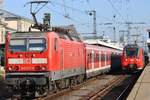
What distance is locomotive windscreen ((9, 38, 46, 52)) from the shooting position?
1986cm

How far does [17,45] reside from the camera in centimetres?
2002

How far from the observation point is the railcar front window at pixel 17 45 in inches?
786

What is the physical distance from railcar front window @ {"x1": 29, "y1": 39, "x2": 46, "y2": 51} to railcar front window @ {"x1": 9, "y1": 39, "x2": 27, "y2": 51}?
1.00ft

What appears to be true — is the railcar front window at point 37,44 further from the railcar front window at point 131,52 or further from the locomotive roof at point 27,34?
the railcar front window at point 131,52

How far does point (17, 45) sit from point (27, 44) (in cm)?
44

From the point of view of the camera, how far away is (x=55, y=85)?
22047 millimetres

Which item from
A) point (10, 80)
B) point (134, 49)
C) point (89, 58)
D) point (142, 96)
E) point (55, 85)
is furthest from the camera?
point (134, 49)

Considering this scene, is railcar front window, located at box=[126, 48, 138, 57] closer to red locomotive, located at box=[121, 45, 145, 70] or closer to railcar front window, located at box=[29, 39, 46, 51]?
red locomotive, located at box=[121, 45, 145, 70]

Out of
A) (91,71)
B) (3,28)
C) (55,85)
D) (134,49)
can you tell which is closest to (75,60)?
(55,85)

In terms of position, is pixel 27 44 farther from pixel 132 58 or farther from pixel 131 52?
pixel 131 52

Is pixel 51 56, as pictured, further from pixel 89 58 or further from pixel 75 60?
pixel 89 58

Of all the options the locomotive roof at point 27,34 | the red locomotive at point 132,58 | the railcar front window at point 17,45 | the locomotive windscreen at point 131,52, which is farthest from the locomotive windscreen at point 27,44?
the locomotive windscreen at point 131,52

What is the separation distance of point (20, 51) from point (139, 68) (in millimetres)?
26008

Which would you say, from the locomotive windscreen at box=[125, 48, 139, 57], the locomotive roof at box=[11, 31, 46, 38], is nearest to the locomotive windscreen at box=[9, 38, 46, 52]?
the locomotive roof at box=[11, 31, 46, 38]
